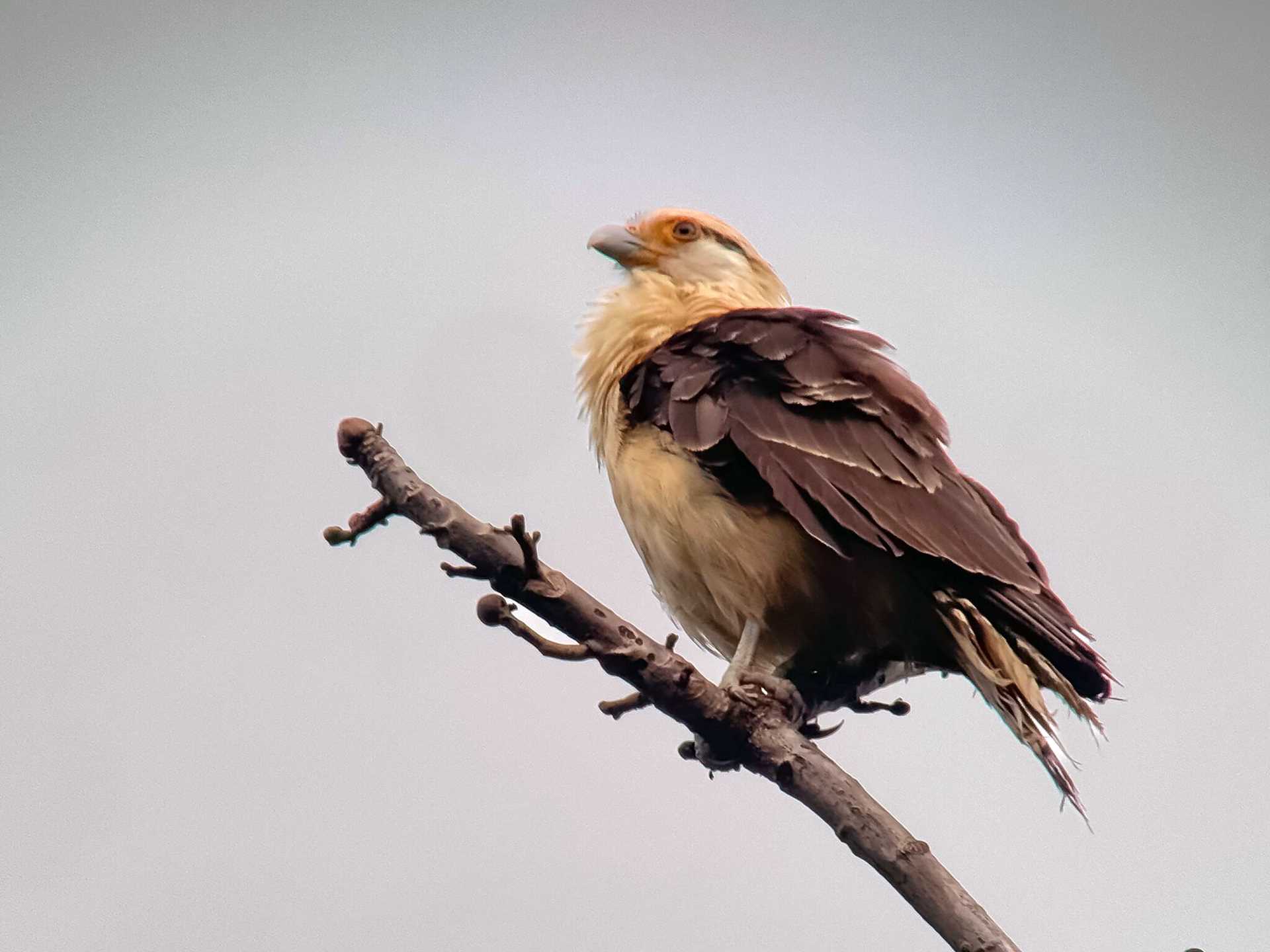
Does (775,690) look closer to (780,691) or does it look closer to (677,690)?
(780,691)

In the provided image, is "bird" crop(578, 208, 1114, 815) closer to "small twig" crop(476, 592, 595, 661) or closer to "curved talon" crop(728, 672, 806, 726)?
"curved talon" crop(728, 672, 806, 726)

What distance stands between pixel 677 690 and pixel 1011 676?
3.25 ft

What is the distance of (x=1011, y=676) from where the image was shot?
3.30 m

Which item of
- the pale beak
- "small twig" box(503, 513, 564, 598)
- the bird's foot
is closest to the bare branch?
"small twig" box(503, 513, 564, 598)

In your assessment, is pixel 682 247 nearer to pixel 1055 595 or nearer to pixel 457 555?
pixel 1055 595

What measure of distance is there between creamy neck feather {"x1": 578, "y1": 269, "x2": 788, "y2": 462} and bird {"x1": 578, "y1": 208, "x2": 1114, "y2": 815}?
0.02m

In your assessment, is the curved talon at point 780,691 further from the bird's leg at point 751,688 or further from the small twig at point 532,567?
the small twig at point 532,567

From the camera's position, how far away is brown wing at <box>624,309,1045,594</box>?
135 inches

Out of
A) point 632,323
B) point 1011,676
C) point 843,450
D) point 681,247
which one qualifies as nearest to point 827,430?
point 843,450

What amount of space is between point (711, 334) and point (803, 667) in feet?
3.49

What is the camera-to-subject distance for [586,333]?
4.54 metres

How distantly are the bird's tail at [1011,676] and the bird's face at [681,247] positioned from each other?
1.94 metres

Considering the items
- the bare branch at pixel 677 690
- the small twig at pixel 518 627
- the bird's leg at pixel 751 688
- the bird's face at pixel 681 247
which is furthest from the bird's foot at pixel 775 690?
the bird's face at pixel 681 247

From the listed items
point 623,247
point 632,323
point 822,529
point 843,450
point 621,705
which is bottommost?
point 621,705
